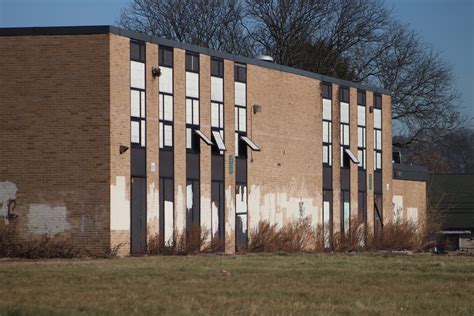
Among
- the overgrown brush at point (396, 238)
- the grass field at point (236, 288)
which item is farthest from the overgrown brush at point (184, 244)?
the overgrown brush at point (396, 238)

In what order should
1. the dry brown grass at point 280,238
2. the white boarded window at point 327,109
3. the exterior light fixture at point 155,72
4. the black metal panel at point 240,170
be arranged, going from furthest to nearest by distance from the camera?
1. the white boarded window at point 327,109
2. the dry brown grass at point 280,238
3. the black metal panel at point 240,170
4. the exterior light fixture at point 155,72

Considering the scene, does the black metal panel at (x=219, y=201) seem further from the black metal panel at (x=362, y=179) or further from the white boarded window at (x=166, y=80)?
the black metal panel at (x=362, y=179)

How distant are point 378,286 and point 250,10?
49.2m

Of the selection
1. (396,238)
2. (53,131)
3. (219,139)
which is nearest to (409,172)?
(396,238)

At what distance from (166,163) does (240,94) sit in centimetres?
588

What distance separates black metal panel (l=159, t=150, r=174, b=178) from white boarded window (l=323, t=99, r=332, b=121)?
40.4ft

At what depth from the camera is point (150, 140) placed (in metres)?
40.9

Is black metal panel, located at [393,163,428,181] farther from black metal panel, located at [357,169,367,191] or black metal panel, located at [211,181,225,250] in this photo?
black metal panel, located at [211,181,225,250]

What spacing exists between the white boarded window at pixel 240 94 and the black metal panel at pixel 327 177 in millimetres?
7498

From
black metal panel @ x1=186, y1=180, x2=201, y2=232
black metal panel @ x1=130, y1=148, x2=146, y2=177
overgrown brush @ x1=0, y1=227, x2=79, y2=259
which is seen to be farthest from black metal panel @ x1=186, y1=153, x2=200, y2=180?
overgrown brush @ x1=0, y1=227, x2=79, y2=259

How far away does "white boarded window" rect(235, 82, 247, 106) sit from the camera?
152ft

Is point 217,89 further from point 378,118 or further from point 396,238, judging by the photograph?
point 378,118

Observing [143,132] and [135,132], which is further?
[143,132]

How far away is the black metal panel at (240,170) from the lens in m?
46.2
